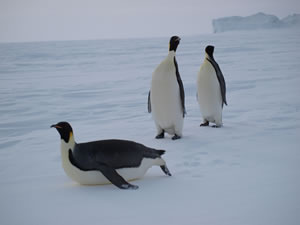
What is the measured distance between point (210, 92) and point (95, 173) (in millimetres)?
2542

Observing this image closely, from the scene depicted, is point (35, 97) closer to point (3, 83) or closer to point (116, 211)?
point (3, 83)

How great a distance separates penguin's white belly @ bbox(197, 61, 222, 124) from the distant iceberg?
37730 mm

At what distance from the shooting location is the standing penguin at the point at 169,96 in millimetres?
4297

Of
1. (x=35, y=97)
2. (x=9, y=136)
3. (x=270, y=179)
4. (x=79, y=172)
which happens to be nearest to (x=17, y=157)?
(x=9, y=136)

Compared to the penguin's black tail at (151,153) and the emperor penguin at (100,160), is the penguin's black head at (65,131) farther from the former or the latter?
the penguin's black tail at (151,153)

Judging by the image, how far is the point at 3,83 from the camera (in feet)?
36.3

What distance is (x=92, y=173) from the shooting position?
267cm

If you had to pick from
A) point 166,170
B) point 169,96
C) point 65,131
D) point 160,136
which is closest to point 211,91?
point 169,96

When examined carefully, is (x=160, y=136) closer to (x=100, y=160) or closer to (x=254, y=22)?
(x=100, y=160)

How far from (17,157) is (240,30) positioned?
43377 mm

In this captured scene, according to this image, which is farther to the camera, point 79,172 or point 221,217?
point 79,172

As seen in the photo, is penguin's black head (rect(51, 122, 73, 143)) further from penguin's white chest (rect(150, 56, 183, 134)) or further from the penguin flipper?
penguin's white chest (rect(150, 56, 183, 134))

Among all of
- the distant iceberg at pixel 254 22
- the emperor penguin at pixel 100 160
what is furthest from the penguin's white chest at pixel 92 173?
the distant iceberg at pixel 254 22

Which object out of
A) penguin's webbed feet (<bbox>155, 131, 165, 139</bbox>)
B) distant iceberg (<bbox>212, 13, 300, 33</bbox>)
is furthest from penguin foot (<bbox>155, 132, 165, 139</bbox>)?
distant iceberg (<bbox>212, 13, 300, 33</bbox>)
